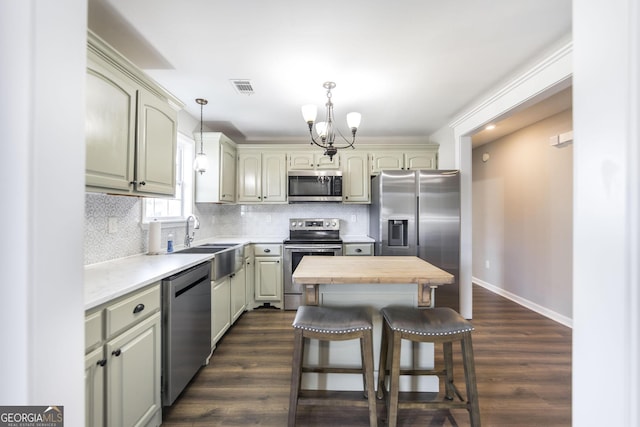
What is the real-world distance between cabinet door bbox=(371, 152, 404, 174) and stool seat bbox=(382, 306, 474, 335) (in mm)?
2563

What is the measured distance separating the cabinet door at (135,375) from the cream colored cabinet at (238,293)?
1.28m

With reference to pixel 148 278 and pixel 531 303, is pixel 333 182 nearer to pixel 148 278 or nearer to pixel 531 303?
pixel 148 278

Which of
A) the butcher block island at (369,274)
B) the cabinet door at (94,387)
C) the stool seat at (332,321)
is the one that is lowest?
the cabinet door at (94,387)

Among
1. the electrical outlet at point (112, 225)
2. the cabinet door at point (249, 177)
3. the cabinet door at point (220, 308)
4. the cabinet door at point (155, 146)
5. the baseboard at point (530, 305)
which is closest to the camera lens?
the cabinet door at point (155, 146)

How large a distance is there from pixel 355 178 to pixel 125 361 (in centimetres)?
318

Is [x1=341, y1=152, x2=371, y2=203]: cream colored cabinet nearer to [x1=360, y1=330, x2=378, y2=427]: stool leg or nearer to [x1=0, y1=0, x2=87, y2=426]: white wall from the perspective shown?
[x1=360, y1=330, x2=378, y2=427]: stool leg

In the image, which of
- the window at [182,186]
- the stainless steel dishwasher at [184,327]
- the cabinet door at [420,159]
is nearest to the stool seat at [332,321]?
the stainless steel dishwasher at [184,327]

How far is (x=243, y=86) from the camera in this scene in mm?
2451

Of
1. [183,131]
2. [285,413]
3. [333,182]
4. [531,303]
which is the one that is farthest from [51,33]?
[531,303]

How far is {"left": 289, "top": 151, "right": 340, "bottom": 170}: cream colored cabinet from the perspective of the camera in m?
3.82

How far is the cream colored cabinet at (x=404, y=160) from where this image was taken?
3.83 meters

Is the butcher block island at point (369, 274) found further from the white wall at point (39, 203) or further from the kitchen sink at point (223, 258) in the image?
the white wall at point (39, 203)

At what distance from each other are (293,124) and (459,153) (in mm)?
2151

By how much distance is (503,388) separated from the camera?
76.1 inches
